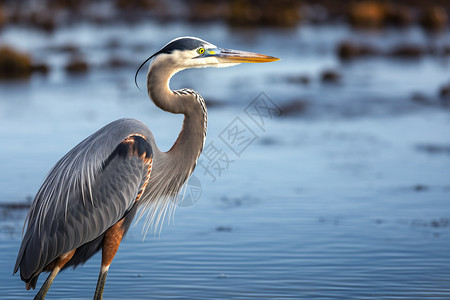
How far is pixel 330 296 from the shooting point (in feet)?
21.0

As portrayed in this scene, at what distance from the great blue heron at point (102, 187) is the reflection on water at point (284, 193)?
736 millimetres

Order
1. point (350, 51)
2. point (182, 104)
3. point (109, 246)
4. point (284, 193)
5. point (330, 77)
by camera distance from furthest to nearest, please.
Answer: point (350, 51) < point (330, 77) < point (284, 193) < point (182, 104) < point (109, 246)

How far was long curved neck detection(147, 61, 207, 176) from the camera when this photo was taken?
19.7 feet

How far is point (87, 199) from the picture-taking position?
5914 millimetres

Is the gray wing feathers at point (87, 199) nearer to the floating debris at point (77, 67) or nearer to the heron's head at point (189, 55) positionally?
the heron's head at point (189, 55)

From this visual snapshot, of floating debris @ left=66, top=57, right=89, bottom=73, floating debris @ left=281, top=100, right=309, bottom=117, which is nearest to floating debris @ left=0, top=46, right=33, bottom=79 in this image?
floating debris @ left=66, top=57, right=89, bottom=73

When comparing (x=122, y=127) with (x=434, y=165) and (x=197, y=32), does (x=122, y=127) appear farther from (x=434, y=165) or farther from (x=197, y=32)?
(x=197, y=32)

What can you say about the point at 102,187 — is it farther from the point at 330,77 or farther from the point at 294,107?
the point at 330,77

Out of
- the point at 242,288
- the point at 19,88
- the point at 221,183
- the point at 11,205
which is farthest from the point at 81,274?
the point at 19,88

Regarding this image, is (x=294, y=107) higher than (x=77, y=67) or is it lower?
higher

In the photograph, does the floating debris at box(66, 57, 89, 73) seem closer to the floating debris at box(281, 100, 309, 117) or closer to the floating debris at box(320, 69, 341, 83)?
the floating debris at box(320, 69, 341, 83)

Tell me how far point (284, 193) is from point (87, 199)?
13.7ft

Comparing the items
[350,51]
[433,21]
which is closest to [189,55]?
[350,51]

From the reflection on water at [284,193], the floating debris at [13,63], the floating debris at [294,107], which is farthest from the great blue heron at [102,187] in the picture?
the floating debris at [13,63]
